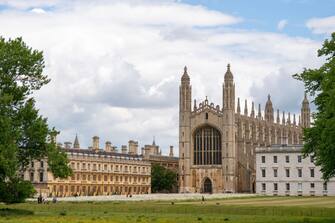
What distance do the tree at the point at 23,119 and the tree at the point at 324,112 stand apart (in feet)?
58.5

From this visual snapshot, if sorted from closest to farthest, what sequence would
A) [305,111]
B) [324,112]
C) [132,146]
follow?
[324,112] → [132,146] → [305,111]

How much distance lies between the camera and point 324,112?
155 feet

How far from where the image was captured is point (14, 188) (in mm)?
49656

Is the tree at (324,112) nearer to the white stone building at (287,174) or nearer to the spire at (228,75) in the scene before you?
the white stone building at (287,174)

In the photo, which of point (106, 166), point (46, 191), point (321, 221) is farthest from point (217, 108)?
point (321, 221)

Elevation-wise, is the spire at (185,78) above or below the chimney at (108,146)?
above

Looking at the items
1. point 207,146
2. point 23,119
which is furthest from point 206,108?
point 23,119

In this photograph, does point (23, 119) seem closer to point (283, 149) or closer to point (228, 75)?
point (283, 149)

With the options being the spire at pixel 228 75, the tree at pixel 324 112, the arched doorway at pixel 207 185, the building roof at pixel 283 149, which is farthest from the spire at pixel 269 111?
the tree at pixel 324 112

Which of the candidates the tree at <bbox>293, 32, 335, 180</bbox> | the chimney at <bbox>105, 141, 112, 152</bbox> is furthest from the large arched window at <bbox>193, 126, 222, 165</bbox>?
the tree at <bbox>293, 32, 335, 180</bbox>

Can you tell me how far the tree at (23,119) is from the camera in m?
49.6

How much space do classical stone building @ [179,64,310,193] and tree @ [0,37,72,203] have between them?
88920mm

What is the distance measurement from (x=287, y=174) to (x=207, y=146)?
2279 cm

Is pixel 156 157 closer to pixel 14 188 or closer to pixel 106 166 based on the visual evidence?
pixel 106 166
